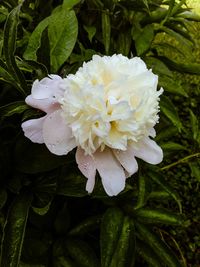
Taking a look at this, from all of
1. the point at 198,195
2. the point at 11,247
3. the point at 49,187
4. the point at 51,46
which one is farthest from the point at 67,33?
the point at 198,195

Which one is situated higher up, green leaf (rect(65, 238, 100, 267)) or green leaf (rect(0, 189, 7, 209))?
green leaf (rect(0, 189, 7, 209))

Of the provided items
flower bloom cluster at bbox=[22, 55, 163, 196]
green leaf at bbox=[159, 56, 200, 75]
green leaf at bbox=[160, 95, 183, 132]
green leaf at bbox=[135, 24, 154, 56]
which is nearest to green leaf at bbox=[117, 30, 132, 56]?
green leaf at bbox=[135, 24, 154, 56]

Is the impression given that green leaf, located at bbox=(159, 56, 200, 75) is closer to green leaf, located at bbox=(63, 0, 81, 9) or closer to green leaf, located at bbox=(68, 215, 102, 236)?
green leaf, located at bbox=(63, 0, 81, 9)

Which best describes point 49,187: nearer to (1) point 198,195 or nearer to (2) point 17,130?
(2) point 17,130

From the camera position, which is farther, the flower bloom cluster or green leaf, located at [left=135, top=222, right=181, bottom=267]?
green leaf, located at [left=135, top=222, right=181, bottom=267]

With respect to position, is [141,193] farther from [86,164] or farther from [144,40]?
[144,40]

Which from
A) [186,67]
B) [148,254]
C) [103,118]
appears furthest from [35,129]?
[186,67]

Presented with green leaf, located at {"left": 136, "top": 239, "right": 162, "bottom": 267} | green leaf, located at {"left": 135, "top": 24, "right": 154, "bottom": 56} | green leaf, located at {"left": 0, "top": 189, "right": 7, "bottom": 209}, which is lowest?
green leaf, located at {"left": 136, "top": 239, "right": 162, "bottom": 267}
